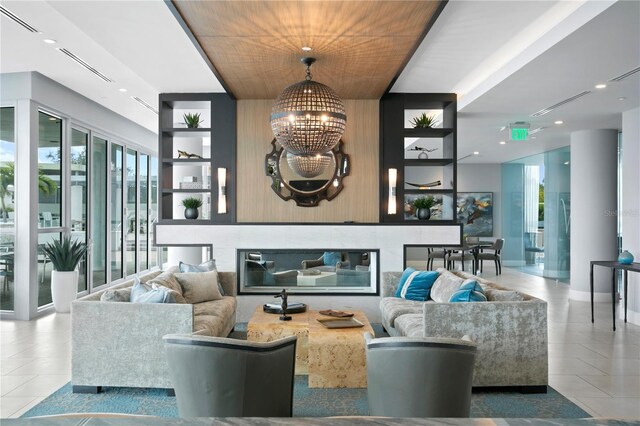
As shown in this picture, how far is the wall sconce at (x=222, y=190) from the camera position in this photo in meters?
6.60

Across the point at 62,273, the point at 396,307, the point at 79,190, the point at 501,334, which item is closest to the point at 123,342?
the point at 396,307

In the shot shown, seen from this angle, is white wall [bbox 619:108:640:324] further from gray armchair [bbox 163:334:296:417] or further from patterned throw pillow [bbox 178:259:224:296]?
gray armchair [bbox 163:334:296:417]

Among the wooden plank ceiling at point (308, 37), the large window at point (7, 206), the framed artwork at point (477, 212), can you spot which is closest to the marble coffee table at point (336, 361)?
the wooden plank ceiling at point (308, 37)

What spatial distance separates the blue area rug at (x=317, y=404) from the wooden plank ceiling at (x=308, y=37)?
9.12ft

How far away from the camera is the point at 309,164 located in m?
6.08

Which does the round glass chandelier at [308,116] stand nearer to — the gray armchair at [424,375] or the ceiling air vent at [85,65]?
the gray armchair at [424,375]

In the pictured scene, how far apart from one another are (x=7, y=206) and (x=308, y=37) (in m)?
4.73

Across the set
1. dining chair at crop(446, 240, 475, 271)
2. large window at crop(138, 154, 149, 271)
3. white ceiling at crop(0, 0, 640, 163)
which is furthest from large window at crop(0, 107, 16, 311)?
dining chair at crop(446, 240, 475, 271)

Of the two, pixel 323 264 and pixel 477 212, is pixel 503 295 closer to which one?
pixel 323 264

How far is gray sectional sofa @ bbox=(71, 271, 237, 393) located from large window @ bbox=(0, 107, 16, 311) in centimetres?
349

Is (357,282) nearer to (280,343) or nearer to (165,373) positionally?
(165,373)

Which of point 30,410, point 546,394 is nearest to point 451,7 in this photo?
point 546,394

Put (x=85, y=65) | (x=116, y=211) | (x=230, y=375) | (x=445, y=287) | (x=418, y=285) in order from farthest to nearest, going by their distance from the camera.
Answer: (x=116, y=211), (x=85, y=65), (x=418, y=285), (x=445, y=287), (x=230, y=375)

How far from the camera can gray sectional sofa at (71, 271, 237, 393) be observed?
3875 mm
